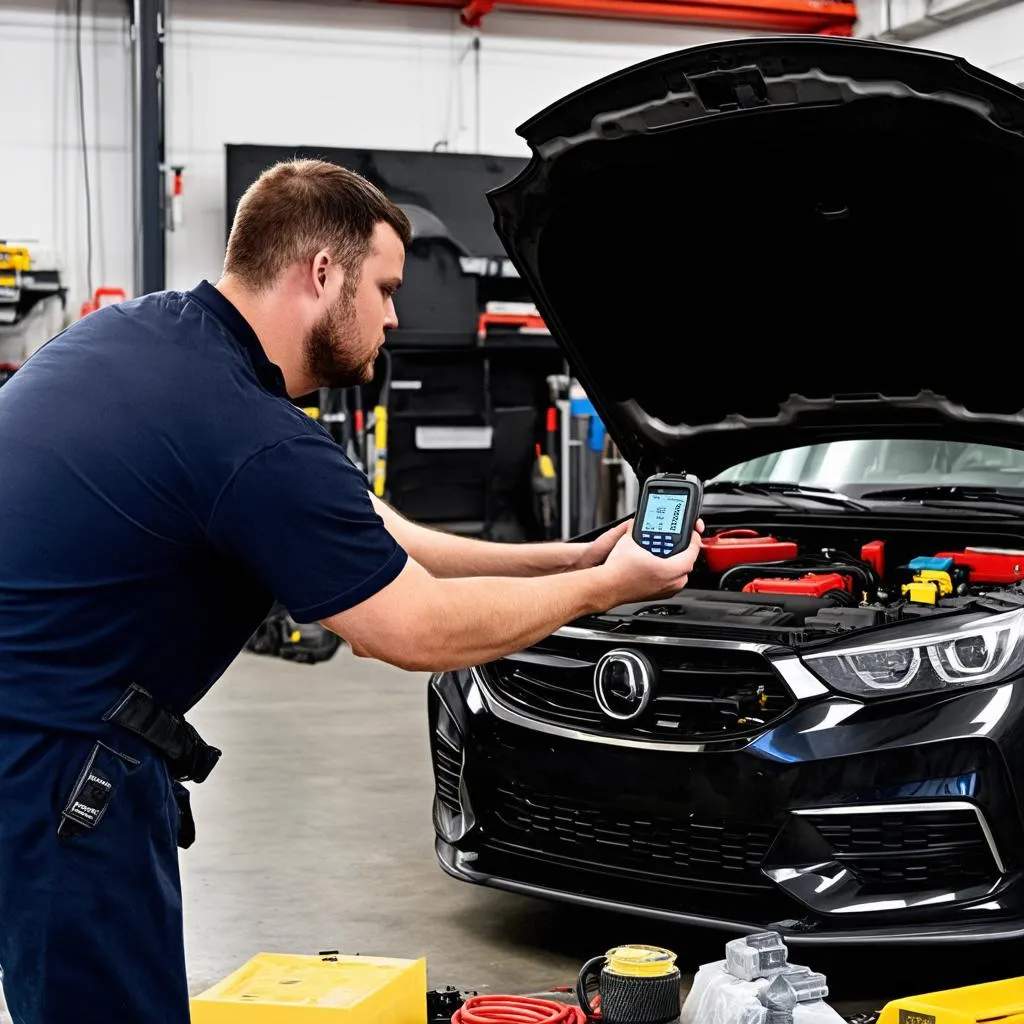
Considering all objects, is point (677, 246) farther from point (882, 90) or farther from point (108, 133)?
point (108, 133)

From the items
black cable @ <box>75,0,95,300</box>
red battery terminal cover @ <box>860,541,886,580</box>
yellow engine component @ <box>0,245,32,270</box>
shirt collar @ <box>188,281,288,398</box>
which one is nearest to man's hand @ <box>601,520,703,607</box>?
shirt collar @ <box>188,281,288,398</box>

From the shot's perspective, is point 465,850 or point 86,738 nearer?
point 86,738

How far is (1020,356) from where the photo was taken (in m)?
3.38

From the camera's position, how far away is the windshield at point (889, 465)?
3793mm

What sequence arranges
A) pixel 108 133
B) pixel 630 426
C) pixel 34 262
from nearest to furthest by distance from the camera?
pixel 630 426
pixel 34 262
pixel 108 133

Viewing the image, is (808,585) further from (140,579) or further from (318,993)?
(140,579)

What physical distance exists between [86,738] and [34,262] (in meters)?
7.73

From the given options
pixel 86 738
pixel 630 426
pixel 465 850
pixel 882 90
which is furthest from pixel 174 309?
pixel 630 426

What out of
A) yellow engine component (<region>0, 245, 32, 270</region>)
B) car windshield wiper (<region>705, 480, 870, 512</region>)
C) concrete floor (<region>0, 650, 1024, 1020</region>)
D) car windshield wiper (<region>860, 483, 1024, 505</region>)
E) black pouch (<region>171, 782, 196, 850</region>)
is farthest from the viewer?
yellow engine component (<region>0, 245, 32, 270</region>)

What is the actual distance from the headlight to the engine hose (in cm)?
76

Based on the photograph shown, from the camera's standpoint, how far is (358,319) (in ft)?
6.71

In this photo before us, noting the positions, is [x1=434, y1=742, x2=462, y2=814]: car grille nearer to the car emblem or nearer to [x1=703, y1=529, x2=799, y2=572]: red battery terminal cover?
the car emblem

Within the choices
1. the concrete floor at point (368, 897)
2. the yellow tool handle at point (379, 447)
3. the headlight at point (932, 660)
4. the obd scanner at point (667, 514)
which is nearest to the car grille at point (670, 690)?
the headlight at point (932, 660)

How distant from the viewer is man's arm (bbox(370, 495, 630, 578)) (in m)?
2.79
